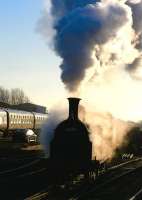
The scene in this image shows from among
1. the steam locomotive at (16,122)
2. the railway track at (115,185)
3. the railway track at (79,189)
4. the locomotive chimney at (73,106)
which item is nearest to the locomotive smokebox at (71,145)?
the locomotive chimney at (73,106)

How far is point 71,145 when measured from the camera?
823 inches

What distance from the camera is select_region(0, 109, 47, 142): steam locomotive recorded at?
55150 mm

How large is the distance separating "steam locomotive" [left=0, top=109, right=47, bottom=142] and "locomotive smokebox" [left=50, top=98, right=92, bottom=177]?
88.1 feet

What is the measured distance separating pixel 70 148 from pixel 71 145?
5.0 inches

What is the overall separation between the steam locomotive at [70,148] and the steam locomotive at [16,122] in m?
26.9

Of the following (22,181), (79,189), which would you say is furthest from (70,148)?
(22,181)

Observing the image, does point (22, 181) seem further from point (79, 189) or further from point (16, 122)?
point (16, 122)

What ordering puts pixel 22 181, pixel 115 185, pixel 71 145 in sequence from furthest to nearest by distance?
pixel 22 181, pixel 115 185, pixel 71 145

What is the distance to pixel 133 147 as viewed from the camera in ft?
117

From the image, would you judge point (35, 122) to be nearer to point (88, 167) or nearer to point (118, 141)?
point (118, 141)

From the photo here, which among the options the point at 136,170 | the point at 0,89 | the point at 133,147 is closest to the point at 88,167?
the point at 136,170

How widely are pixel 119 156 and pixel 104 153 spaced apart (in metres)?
6.40

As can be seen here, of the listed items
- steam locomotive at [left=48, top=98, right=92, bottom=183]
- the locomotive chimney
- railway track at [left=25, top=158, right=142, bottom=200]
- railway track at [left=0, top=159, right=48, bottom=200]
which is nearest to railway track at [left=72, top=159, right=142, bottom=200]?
railway track at [left=25, top=158, right=142, bottom=200]

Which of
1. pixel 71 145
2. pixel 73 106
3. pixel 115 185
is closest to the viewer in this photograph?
pixel 73 106
